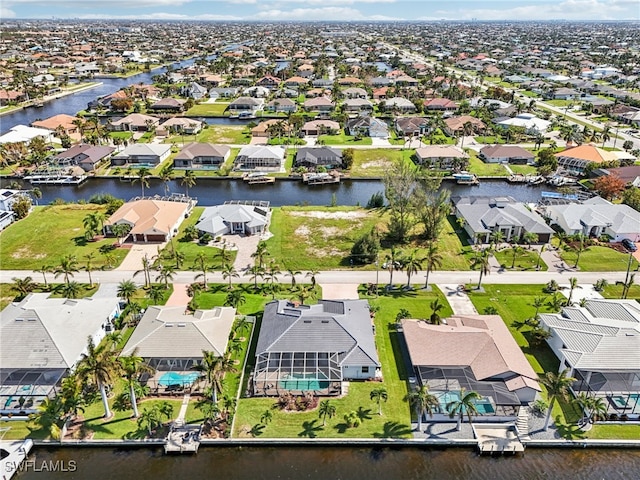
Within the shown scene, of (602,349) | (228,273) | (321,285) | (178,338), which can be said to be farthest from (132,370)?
(602,349)

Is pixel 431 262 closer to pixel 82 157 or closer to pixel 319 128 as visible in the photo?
pixel 319 128

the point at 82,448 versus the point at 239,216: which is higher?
the point at 239,216

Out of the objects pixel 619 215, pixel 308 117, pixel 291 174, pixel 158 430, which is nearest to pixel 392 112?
pixel 308 117

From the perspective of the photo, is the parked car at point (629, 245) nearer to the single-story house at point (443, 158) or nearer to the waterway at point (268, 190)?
the waterway at point (268, 190)

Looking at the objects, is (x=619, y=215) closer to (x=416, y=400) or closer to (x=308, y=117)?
(x=416, y=400)

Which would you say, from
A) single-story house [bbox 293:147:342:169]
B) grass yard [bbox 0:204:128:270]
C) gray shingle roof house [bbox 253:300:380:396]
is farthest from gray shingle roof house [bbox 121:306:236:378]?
single-story house [bbox 293:147:342:169]

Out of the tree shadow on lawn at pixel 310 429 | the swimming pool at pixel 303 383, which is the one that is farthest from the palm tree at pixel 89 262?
the tree shadow on lawn at pixel 310 429
